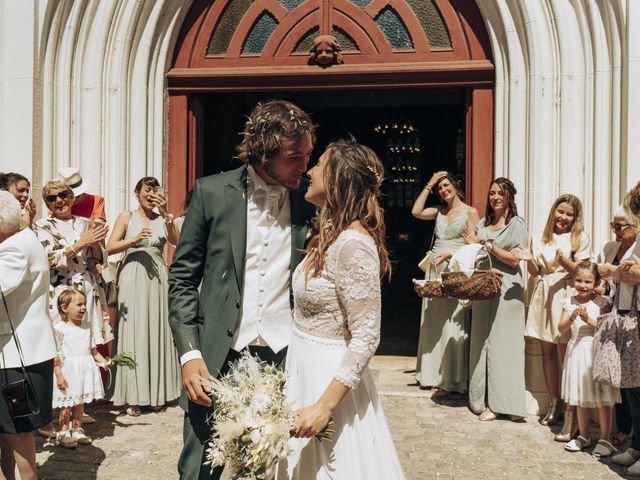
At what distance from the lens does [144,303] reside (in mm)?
6238

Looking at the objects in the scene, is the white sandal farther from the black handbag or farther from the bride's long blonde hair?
the black handbag

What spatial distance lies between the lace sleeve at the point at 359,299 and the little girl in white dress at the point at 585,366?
3.10 meters

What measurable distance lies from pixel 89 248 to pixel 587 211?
13.9 ft

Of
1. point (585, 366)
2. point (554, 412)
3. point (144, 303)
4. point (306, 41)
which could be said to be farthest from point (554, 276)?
point (144, 303)

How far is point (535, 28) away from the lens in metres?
6.24

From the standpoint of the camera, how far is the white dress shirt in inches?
126

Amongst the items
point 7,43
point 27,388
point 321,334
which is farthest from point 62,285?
point 321,334

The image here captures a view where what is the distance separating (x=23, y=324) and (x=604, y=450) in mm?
4040

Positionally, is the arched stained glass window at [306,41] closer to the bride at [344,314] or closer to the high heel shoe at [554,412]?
the high heel shoe at [554,412]

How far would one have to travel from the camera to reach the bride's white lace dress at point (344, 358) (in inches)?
103

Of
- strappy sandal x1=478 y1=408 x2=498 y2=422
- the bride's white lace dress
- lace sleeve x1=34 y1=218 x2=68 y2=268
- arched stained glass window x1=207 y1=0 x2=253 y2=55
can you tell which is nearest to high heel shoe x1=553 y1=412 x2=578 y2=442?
strappy sandal x1=478 y1=408 x2=498 y2=422

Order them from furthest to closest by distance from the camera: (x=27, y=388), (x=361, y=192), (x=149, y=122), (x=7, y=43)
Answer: (x=149, y=122) → (x=7, y=43) → (x=27, y=388) → (x=361, y=192)

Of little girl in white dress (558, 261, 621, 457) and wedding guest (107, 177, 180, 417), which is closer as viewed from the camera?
little girl in white dress (558, 261, 621, 457)

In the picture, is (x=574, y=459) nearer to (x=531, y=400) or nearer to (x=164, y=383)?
(x=531, y=400)
